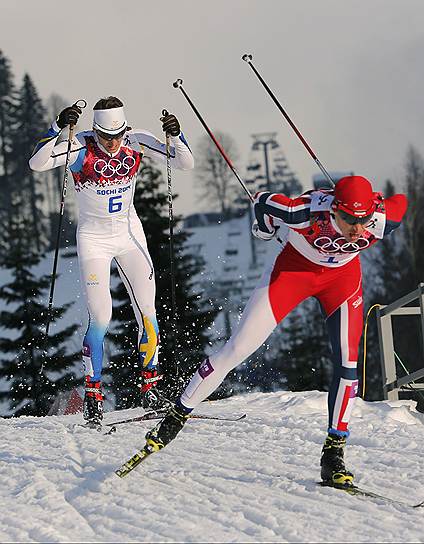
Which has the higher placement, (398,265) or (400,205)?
(400,205)

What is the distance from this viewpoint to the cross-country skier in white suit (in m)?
8.05

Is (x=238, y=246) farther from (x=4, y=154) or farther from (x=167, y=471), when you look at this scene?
(x=167, y=471)

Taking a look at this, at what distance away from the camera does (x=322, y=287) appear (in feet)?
20.6

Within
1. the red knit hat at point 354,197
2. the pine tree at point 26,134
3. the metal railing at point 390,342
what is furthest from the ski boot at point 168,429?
the pine tree at point 26,134

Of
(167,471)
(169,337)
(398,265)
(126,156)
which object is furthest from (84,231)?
(398,265)

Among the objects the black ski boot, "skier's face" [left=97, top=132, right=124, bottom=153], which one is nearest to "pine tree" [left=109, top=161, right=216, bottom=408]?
the black ski boot

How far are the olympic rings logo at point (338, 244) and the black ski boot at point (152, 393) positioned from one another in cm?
299

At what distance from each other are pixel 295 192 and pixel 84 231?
61.5 m

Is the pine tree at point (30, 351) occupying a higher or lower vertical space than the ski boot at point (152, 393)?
lower

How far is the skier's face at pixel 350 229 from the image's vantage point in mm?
Result: 5891

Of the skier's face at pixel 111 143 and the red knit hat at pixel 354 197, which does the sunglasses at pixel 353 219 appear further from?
the skier's face at pixel 111 143

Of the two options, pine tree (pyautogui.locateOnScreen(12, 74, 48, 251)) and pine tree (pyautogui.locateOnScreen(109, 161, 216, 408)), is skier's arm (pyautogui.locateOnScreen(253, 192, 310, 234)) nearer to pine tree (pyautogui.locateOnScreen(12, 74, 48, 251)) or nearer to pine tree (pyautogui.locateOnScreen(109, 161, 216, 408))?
pine tree (pyautogui.locateOnScreen(109, 161, 216, 408))

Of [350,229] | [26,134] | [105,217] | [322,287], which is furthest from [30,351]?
[26,134]

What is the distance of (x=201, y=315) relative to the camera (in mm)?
26734
